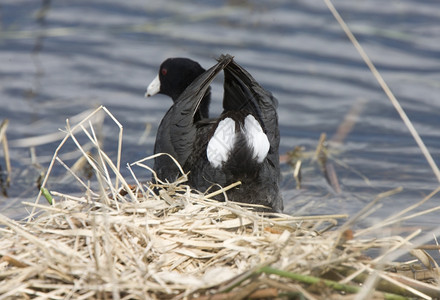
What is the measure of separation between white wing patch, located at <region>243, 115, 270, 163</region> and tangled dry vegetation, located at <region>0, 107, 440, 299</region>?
655 mm

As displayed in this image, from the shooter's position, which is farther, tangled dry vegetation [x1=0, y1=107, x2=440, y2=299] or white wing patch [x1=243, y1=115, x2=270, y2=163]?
white wing patch [x1=243, y1=115, x2=270, y2=163]

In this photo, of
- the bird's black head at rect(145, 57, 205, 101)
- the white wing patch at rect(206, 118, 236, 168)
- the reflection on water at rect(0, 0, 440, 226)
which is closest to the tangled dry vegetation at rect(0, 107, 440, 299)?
the white wing patch at rect(206, 118, 236, 168)

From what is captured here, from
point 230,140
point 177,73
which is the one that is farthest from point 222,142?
point 177,73

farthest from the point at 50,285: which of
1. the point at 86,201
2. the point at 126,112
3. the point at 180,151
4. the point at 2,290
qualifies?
the point at 126,112

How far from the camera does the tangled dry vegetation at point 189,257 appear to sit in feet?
7.89

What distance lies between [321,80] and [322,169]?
1.63 metres

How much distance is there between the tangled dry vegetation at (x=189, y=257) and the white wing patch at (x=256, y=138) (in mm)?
655

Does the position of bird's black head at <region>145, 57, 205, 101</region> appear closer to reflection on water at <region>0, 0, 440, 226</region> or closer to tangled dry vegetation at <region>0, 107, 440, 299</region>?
reflection on water at <region>0, 0, 440, 226</region>

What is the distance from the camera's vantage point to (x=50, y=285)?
247 cm

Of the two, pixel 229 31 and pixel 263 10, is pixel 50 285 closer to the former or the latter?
pixel 229 31

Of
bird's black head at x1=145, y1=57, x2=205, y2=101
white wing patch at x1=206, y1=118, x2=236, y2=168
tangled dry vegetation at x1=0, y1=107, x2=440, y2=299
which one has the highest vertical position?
bird's black head at x1=145, y1=57, x2=205, y2=101

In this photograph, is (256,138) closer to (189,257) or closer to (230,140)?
(230,140)

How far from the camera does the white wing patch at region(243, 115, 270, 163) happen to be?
142 inches

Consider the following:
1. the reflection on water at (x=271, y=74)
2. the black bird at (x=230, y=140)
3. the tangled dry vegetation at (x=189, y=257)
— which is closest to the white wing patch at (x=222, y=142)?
the black bird at (x=230, y=140)
